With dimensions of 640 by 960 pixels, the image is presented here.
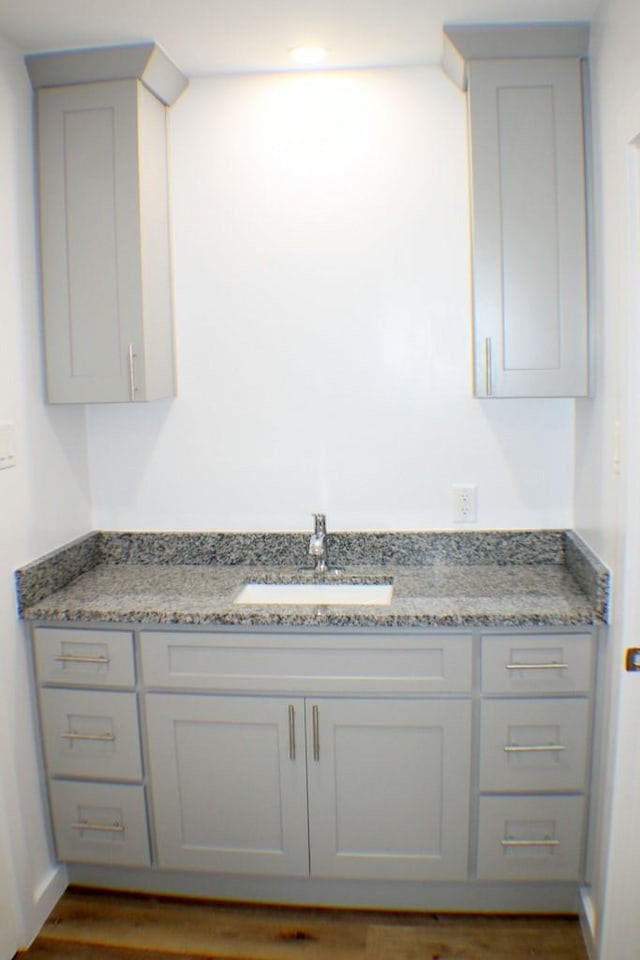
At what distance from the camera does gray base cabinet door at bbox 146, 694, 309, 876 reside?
2.22 metres

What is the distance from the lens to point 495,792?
218 centimetres

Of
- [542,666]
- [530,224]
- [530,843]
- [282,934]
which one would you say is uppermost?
[530,224]

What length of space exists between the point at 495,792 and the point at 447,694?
30 cm

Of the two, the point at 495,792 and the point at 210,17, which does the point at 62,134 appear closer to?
the point at 210,17

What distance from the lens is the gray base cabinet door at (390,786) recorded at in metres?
2.17

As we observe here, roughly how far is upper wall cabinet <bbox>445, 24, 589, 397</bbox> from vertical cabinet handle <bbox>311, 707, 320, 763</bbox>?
1.04 m

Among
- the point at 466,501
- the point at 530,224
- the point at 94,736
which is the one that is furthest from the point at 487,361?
the point at 94,736

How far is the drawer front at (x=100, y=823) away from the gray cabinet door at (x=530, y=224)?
1.60m

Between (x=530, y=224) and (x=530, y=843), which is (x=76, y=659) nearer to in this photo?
(x=530, y=843)

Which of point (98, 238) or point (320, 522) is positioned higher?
point (98, 238)

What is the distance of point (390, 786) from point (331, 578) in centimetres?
63

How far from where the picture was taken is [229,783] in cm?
225

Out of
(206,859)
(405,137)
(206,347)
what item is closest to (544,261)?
(405,137)

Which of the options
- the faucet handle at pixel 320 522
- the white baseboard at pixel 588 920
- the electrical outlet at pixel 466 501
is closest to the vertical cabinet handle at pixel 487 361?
the electrical outlet at pixel 466 501
